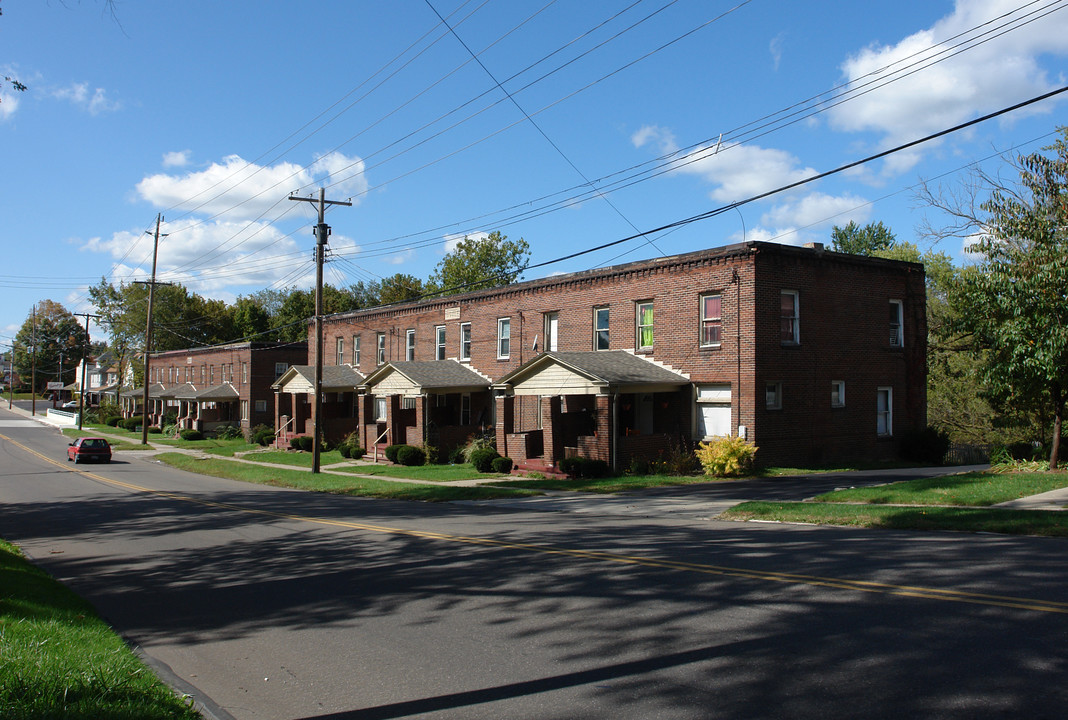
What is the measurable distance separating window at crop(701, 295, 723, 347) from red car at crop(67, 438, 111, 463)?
106ft

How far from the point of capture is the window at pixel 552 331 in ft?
105

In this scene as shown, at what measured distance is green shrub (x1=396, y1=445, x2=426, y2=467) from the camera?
1286 inches

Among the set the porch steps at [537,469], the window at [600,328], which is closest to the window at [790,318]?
the window at [600,328]

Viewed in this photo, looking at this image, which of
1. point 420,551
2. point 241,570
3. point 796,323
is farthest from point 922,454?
point 241,570

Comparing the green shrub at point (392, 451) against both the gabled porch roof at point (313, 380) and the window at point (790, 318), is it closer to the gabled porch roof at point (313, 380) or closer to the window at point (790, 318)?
the gabled porch roof at point (313, 380)

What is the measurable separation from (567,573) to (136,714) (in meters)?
5.37

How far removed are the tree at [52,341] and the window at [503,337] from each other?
12434 centimetres

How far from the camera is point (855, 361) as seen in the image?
26.8m

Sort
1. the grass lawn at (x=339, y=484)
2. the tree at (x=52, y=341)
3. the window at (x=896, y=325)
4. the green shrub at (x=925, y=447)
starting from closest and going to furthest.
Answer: the grass lawn at (x=339, y=484) → the green shrub at (x=925, y=447) → the window at (x=896, y=325) → the tree at (x=52, y=341)

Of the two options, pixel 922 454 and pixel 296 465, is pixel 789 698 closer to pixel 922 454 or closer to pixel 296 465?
pixel 922 454

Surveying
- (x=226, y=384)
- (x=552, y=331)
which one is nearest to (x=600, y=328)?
(x=552, y=331)

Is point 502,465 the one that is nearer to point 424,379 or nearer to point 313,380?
point 424,379

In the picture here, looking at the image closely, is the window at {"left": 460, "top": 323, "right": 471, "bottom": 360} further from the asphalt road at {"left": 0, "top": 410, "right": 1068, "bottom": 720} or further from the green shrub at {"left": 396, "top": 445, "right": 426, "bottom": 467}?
the asphalt road at {"left": 0, "top": 410, "right": 1068, "bottom": 720}

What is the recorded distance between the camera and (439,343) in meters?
39.2
